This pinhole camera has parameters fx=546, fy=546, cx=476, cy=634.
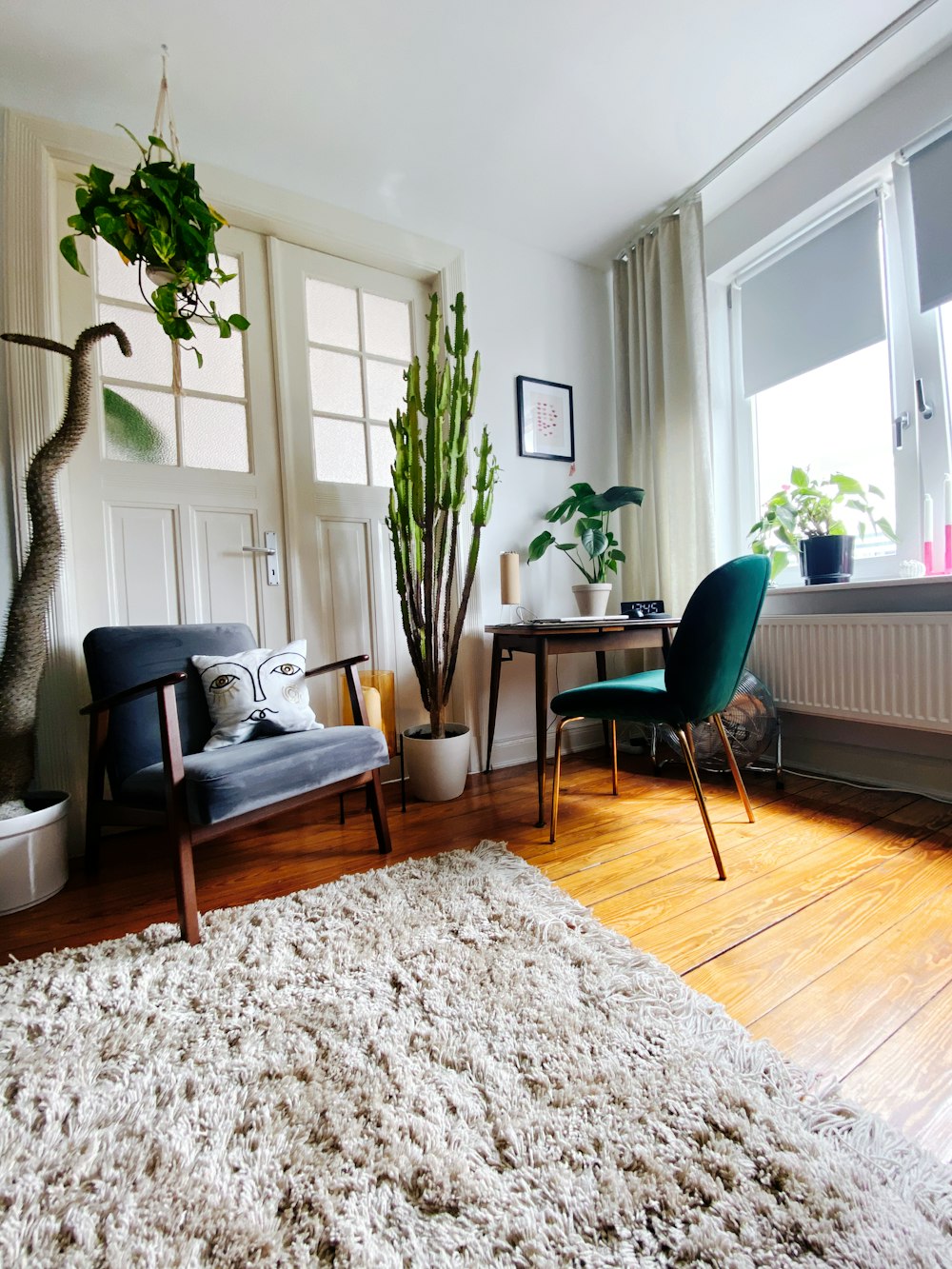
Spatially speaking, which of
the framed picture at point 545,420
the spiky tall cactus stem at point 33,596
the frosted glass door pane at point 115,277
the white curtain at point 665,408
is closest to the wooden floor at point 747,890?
the spiky tall cactus stem at point 33,596

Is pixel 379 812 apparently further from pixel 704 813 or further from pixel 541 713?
pixel 704 813

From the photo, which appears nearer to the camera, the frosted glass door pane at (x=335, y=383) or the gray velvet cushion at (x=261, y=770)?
the gray velvet cushion at (x=261, y=770)

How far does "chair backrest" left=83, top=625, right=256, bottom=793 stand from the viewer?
159 cm

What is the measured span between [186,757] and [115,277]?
5.94ft

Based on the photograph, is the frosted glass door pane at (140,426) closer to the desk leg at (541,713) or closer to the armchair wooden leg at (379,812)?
the armchair wooden leg at (379,812)

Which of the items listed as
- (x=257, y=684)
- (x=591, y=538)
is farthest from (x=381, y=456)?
(x=257, y=684)

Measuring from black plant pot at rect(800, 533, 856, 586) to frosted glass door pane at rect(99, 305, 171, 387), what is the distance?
2591 millimetres

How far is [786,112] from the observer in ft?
6.81

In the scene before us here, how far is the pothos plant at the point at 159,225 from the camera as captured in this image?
4.95ft

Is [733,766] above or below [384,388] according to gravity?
below

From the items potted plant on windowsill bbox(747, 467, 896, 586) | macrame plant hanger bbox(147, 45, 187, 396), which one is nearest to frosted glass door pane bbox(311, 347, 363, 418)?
macrame plant hanger bbox(147, 45, 187, 396)

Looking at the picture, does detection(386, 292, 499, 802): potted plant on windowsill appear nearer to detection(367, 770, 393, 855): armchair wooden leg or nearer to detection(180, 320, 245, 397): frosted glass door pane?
detection(367, 770, 393, 855): armchair wooden leg

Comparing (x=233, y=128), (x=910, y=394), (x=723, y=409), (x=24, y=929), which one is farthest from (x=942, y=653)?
(x=233, y=128)

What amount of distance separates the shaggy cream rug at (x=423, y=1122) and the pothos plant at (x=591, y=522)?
179 cm
